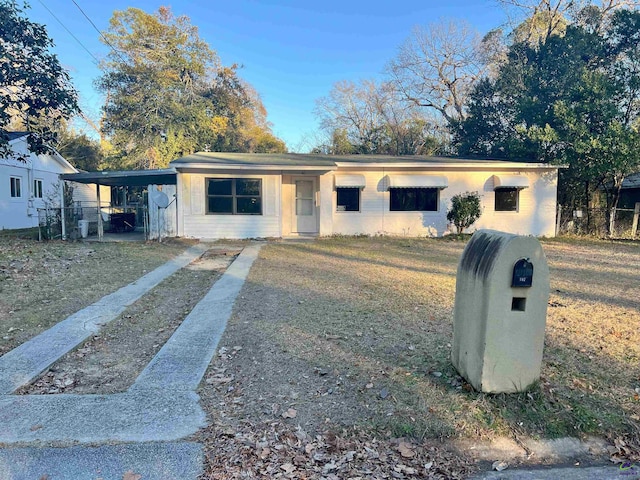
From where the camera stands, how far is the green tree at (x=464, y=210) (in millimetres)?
13969

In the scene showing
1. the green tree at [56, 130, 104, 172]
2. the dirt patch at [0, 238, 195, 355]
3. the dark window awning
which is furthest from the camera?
the green tree at [56, 130, 104, 172]

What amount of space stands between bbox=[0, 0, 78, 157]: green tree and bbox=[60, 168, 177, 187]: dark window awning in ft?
4.41

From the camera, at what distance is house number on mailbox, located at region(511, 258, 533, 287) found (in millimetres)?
2756

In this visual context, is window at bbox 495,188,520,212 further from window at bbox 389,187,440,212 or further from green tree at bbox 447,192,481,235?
window at bbox 389,187,440,212

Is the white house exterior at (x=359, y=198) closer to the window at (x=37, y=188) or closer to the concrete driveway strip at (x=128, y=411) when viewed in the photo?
the window at (x=37, y=188)

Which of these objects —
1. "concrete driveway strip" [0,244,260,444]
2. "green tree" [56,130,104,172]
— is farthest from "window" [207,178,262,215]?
"green tree" [56,130,104,172]

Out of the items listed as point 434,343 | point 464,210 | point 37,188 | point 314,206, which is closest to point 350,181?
point 314,206

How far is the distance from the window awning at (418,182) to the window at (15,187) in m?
15.7

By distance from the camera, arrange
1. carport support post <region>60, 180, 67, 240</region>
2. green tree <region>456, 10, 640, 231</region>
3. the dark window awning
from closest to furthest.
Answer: the dark window awning, carport support post <region>60, 180, 67, 240</region>, green tree <region>456, 10, 640, 231</region>

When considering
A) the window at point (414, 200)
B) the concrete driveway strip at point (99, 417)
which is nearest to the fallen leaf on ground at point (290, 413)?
the concrete driveway strip at point (99, 417)

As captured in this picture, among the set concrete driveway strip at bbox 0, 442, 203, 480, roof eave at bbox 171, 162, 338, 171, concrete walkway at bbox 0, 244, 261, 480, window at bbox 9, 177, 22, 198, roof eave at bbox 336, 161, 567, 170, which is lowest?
concrete driveway strip at bbox 0, 442, 203, 480

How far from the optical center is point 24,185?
58.2 feet

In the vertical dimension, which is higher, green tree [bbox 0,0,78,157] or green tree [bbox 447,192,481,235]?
green tree [bbox 0,0,78,157]

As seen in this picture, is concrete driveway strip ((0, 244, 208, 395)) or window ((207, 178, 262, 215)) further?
window ((207, 178, 262, 215))
